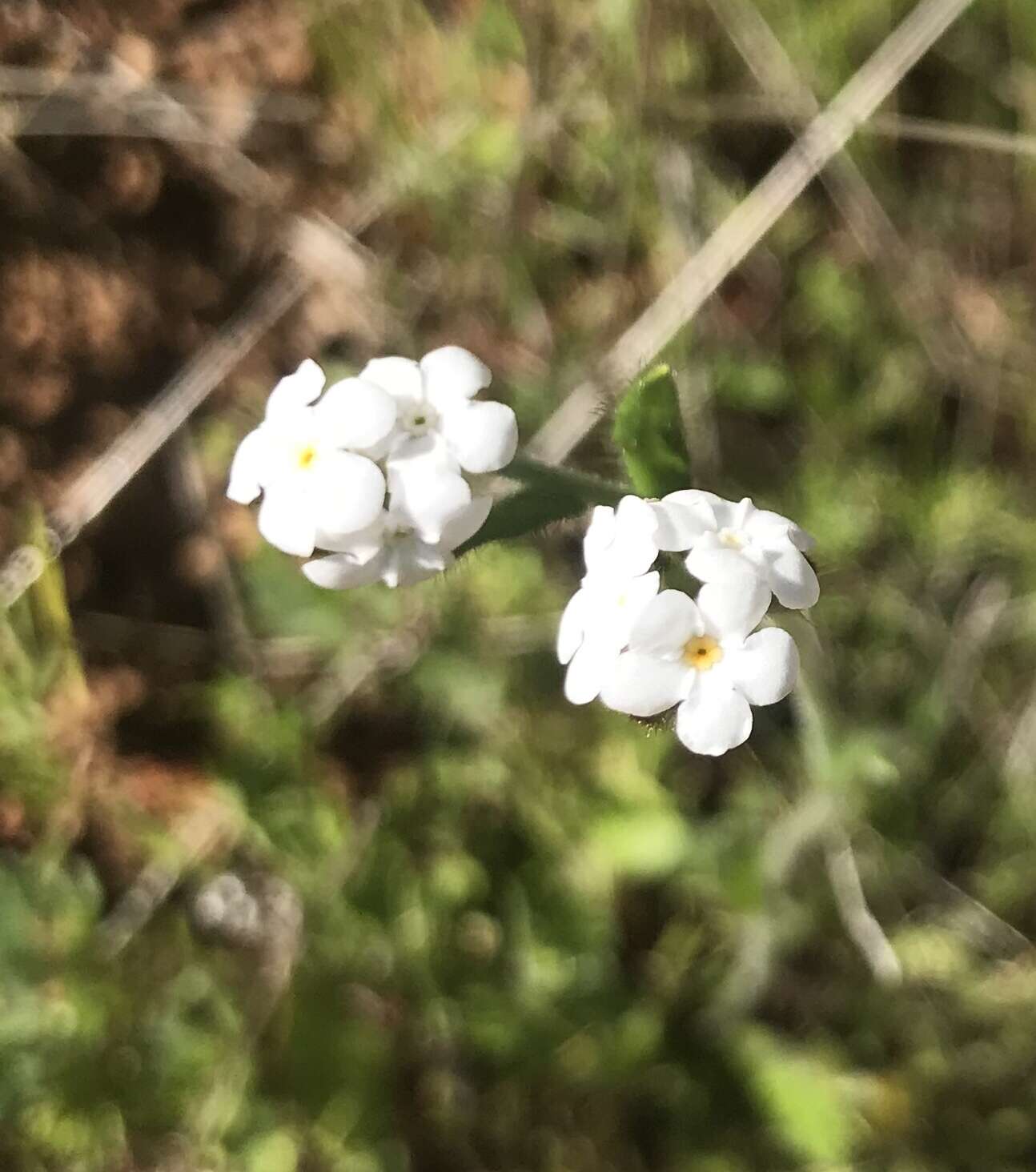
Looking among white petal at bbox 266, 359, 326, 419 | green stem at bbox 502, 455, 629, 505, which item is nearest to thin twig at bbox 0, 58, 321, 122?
white petal at bbox 266, 359, 326, 419

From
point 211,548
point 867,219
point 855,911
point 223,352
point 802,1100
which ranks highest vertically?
point 867,219

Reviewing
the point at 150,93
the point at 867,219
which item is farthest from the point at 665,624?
the point at 150,93

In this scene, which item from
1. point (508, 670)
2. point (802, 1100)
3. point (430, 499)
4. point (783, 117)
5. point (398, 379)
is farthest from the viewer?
point (783, 117)

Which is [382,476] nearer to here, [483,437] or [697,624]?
[483,437]

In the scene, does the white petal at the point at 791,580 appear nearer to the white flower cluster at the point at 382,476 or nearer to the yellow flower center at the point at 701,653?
the yellow flower center at the point at 701,653

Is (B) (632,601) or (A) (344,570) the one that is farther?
(A) (344,570)

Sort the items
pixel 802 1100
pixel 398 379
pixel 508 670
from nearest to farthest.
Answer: pixel 398 379
pixel 802 1100
pixel 508 670

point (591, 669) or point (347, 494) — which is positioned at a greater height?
point (347, 494)
